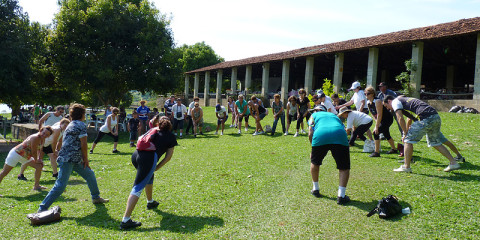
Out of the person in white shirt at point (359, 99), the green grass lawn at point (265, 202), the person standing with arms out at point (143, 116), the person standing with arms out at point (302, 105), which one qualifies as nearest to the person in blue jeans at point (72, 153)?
the green grass lawn at point (265, 202)

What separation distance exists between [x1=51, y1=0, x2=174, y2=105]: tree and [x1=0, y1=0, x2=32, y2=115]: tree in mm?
2555

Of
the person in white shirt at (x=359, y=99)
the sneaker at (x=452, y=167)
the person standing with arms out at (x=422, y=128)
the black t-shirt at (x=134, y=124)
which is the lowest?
the sneaker at (x=452, y=167)

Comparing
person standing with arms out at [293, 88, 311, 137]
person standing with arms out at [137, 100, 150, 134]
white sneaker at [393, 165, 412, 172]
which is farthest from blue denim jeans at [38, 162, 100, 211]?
person standing with arms out at [137, 100, 150, 134]

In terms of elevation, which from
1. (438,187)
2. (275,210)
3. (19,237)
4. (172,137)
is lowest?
(19,237)

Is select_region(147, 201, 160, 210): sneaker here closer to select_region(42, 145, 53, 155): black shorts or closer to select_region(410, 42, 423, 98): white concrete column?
select_region(42, 145, 53, 155): black shorts

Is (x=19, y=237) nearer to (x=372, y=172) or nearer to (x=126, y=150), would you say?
(x=372, y=172)

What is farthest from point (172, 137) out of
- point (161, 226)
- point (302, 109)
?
point (302, 109)

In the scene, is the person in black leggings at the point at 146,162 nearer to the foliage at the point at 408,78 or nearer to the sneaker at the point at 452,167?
the sneaker at the point at 452,167

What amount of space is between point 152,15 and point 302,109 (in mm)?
15291

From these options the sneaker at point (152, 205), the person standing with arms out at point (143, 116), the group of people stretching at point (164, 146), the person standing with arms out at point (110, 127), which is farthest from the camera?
the person standing with arms out at point (143, 116)

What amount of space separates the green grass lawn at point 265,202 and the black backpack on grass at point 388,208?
0.28 ft

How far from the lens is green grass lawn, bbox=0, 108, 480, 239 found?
14.0ft

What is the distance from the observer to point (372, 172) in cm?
649

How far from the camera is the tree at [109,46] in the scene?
67.3 ft
